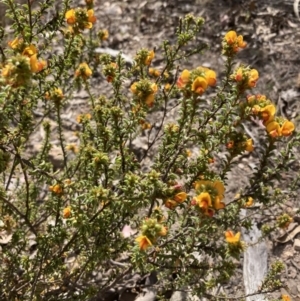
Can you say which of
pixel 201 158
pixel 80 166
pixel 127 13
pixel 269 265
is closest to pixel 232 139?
pixel 201 158

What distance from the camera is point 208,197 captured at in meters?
2.02

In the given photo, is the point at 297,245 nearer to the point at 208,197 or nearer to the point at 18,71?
the point at 208,197

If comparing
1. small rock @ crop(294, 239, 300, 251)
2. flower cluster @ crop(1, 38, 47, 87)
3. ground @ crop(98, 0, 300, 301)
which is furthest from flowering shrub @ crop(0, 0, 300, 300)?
ground @ crop(98, 0, 300, 301)

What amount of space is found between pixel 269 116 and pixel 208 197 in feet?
1.65

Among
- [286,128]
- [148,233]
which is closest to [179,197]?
[148,233]

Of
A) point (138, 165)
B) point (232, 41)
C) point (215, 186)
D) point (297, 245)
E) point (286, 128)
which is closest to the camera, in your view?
point (215, 186)

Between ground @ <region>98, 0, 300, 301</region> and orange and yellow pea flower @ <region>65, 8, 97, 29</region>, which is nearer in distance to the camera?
orange and yellow pea flower @ <region>65, 8, 97, 29</region>

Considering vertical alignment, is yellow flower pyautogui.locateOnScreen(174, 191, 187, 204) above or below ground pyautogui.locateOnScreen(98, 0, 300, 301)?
below

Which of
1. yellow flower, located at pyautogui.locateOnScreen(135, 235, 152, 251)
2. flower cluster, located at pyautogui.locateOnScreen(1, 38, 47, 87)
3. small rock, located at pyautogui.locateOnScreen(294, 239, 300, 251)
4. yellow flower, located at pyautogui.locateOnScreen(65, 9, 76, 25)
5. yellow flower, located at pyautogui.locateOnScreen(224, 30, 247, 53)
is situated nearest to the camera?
flower cluster, located at pyautogui.locateOnScreen(1, 38, 47, 87)

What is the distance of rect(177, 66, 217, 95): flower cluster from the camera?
6.63 ft

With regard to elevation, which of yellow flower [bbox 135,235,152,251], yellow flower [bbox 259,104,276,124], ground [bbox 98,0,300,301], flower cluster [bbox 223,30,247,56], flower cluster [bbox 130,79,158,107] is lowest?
yellow flower [bbox 135,235,152,251]

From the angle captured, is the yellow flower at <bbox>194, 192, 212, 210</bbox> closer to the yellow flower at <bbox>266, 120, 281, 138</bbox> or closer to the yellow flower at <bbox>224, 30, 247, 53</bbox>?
the yellow flower at <bbox>266, 120, 281, 138</bbox>

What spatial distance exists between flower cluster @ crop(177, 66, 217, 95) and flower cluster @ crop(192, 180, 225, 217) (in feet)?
1.38

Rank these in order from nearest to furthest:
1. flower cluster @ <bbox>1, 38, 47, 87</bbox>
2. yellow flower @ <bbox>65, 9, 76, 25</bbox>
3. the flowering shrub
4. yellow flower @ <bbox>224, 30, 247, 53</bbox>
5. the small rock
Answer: flower cluster @ <bbox>1, 38, 47, 87</bbox>, the flowering shrub, yellow flower @ <bbox>224, 30, 247, 53</bbox>, yellow flower @ <bbox>65, 9, 76, 25</bbox>, the small rock
